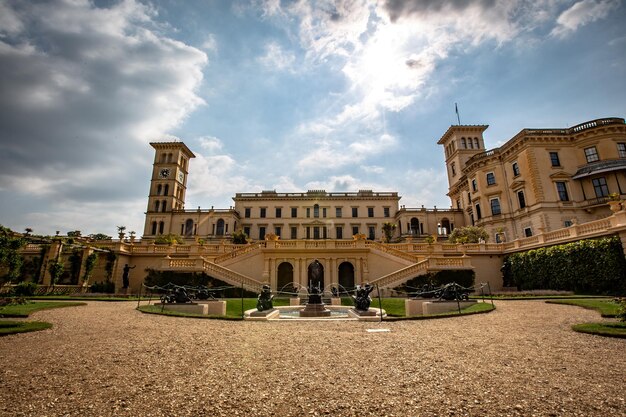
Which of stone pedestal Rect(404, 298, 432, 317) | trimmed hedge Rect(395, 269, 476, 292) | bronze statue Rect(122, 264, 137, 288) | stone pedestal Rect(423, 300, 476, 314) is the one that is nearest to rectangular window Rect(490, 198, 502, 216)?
trimmed hedge Rect(395, 269, 476, 292)

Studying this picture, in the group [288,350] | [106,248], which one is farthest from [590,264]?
[106,248]

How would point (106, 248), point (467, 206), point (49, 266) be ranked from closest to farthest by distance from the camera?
point (49, 266) → point (106, 248) → point (467, 206)

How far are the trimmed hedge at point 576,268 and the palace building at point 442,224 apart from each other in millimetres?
883

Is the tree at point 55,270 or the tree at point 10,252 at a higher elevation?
the tree at point 10,252

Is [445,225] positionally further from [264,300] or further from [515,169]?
[264,300]

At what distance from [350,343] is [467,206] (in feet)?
155

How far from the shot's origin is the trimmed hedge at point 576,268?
56.1ft

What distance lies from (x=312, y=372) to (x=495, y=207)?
1636 inches

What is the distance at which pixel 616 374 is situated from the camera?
15.5ft

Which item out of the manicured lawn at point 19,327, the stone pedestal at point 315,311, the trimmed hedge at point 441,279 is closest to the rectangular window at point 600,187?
the trimmed hedge at point 441,279

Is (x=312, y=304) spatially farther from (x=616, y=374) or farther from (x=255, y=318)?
(x=616, y=374)

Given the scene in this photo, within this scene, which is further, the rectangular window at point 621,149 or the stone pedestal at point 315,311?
the rectangular window at point 621,149

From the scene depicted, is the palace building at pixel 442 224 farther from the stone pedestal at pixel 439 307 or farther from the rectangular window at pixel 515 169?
the stone pedestal at pixel 439 307

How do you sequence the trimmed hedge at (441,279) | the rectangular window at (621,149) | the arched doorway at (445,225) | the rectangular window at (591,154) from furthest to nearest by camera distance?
the arched doorway at (445,225)
the rectangular window at (591,154)
the rectangular window at (621,149)
the trimmed hedge at (441,279)
